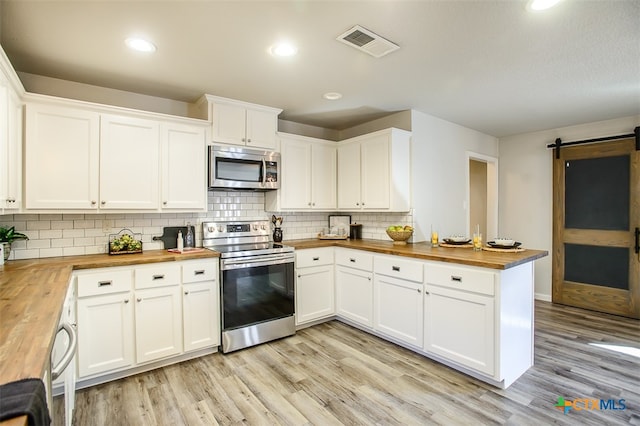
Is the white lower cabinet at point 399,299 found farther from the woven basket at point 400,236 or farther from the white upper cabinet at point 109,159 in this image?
the white upper cabinet at point 109,159

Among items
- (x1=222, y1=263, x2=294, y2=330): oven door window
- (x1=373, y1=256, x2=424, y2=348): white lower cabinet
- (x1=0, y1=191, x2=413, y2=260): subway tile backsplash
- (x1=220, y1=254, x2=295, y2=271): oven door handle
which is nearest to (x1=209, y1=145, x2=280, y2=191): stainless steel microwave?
(x1=0, y1=191, x2=413, y2=260): subway tile backsplash

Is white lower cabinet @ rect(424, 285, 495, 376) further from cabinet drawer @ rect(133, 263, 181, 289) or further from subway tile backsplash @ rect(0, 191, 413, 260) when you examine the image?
cabinet drawer @ rect(133, 263, 181, 289)

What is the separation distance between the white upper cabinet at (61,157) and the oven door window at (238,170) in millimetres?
1020

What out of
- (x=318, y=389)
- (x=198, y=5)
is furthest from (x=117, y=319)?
(x=198, y=5)

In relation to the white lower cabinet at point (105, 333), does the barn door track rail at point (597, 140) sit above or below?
above

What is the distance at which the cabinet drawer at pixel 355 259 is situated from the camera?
3355mm

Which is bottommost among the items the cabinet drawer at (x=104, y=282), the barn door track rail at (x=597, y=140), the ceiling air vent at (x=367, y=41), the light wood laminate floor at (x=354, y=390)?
the light wood laminate floor at (x=354, y=390)

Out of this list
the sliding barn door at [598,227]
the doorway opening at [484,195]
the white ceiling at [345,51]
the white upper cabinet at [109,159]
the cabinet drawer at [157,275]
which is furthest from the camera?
the doorway opening at [484,195]

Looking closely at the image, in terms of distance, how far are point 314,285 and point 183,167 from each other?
1.82 meters

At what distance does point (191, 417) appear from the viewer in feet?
6.81

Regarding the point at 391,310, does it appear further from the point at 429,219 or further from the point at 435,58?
the point at 435,58

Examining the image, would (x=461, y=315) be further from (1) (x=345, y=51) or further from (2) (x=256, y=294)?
(1) (x=345, y=51)

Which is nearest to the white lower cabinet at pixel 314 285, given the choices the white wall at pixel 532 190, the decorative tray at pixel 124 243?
the decorative tray at pixel 124 243

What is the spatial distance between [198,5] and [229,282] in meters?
2.12
